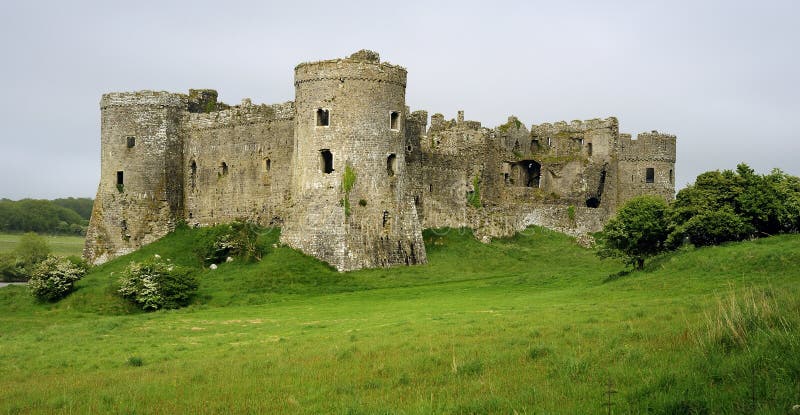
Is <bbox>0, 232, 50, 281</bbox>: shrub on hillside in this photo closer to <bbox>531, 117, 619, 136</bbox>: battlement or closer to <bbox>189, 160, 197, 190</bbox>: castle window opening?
<bbox>189, 160, 197, 190</bbox>: castle window opening

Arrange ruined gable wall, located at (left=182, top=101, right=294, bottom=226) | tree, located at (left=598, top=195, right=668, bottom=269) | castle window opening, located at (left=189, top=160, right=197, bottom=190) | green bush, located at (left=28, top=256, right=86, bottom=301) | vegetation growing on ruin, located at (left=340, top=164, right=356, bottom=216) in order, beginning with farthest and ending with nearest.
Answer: castle window opening, located at (left=189, top=160, right=197, bottom=190) → ruined gable wall, located at (left=182, top=101, right=294, bottom=226) → vegetation growing on ruin, located at (left=340, top=164, right=356, bottom=216) → green bush, located at (left=28, top=256, right=86, bottom=301) → tree, located at (left=598, top=195, right=668, bottom=269)

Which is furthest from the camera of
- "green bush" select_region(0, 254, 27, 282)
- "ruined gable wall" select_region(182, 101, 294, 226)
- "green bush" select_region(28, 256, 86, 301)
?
"green bush" select_region(0, 254, 27, 282)

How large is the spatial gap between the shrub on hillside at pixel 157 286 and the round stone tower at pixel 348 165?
6.21 meters

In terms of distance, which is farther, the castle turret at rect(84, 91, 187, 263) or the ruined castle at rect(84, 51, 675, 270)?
the castle turret at rect(84, 91, 187, 263)

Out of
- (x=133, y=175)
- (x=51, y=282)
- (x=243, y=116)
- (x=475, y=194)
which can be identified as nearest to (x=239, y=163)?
(x=243, y=116)

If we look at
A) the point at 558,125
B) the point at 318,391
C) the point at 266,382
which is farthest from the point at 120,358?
the point at 558,125

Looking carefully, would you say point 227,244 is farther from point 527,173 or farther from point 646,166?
point 646,166

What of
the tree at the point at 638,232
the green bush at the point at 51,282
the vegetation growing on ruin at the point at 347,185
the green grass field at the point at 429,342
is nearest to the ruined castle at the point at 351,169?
the vegetation growing on ruin at the point at 347,185

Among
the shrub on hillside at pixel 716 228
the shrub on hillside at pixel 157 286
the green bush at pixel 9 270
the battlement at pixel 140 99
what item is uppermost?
the battlement at pixel 140 99

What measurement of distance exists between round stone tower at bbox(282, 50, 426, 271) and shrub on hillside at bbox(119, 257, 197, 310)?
20.4 ft

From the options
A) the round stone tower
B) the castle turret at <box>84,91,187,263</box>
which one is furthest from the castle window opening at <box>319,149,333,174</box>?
the castle turret at <box>84,91,187,263</box>

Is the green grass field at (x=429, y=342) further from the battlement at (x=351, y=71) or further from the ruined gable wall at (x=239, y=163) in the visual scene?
the battlement at (x=351, y=71)

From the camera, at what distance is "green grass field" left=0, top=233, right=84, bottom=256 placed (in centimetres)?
7919

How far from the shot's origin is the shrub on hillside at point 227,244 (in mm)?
43500
